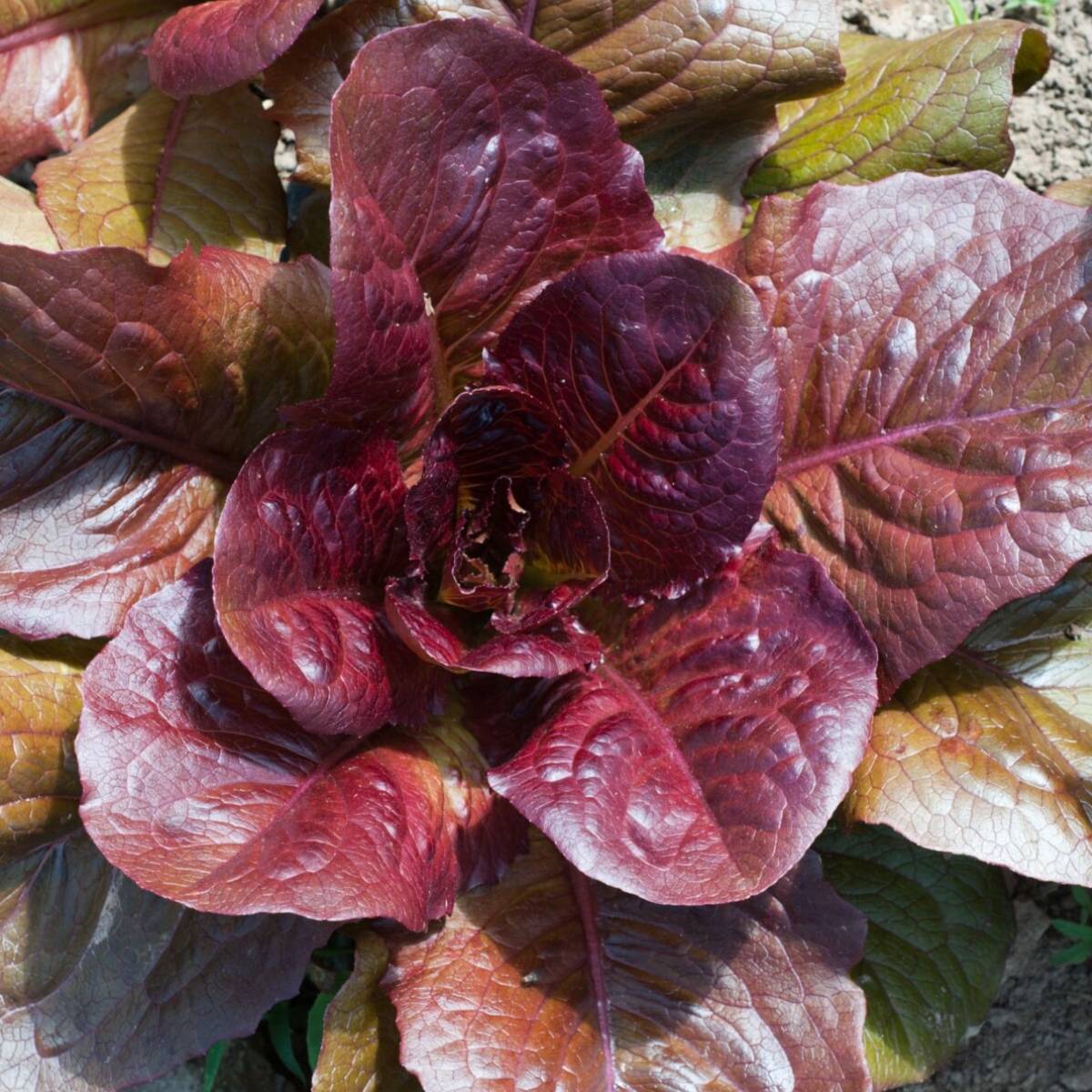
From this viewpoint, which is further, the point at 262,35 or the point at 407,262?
the point at 262,35

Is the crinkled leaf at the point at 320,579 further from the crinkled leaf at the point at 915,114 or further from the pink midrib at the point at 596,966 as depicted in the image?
the crinkled leaf at the point at 915,114

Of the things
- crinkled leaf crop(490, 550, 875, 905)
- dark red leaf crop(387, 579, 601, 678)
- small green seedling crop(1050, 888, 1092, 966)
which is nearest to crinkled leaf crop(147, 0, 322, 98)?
dark red leaf crop(387, 579, 601, 678)

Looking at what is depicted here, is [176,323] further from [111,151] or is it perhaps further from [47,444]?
[111,151]

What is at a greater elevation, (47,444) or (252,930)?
(47,444)

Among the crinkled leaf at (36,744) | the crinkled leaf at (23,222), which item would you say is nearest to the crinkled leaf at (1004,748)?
the crinkled leaf at (36,744)

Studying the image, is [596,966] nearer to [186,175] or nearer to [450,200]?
[450,200]

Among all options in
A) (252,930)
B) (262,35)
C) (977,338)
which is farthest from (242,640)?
(977,338)

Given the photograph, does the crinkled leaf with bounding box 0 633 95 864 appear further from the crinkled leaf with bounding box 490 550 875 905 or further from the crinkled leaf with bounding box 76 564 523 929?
the crinkled leaf with bounding box 490 550 875 905
